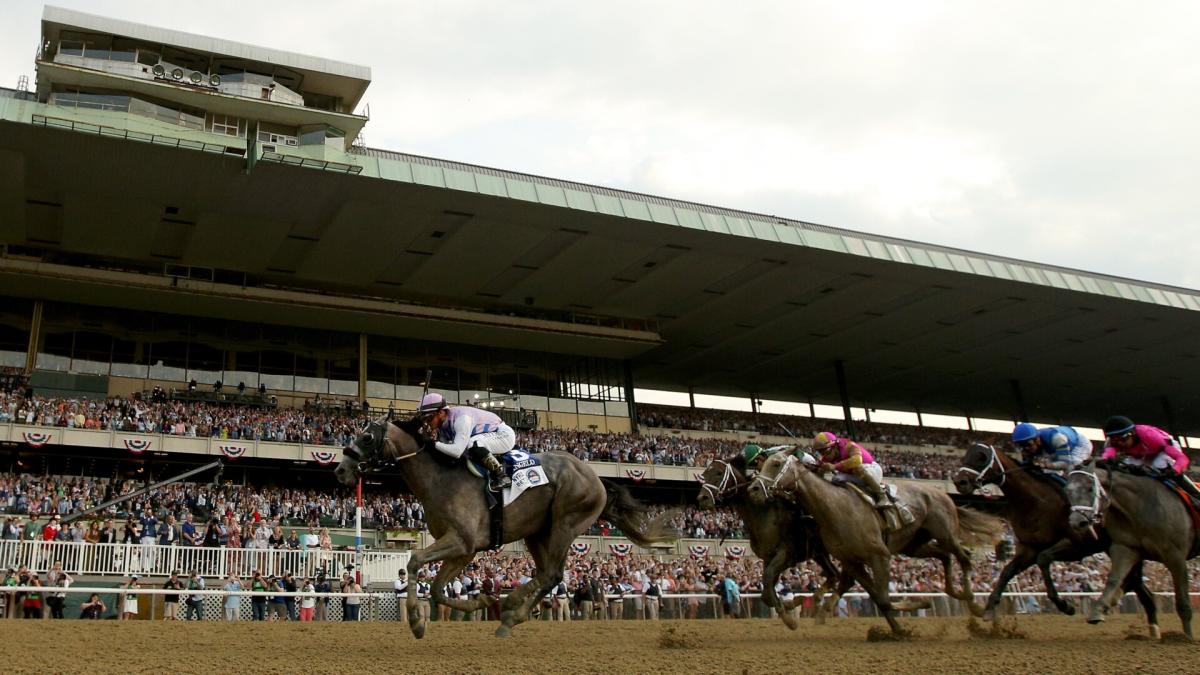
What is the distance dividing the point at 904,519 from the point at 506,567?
51.9ft

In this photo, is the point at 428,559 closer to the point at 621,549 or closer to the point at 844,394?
the point at 621,549

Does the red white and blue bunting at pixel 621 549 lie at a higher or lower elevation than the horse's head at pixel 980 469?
higher

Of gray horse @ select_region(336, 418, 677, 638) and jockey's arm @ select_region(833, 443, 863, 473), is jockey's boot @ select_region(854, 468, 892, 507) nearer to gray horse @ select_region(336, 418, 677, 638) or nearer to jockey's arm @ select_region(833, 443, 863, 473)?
jockey's arm @ select_region(833, 443, 863, 473)

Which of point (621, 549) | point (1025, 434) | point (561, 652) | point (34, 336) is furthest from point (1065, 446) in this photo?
point (34, 336)

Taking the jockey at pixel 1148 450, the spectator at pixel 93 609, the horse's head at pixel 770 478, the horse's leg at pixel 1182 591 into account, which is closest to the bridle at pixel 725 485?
the horse's head at pixel 770 478

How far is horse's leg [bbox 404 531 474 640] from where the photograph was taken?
9586mm

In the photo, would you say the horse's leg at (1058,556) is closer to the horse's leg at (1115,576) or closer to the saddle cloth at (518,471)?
the horse's leg at (1115,576)

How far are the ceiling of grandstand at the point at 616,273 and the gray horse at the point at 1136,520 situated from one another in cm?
2592

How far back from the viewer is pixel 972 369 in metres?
57.5

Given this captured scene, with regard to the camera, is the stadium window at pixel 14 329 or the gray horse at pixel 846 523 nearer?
the gray horse at pixel 846 523

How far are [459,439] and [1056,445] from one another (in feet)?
23.8

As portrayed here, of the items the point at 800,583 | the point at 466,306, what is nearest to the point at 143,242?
the point at 466,306

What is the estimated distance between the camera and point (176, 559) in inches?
914

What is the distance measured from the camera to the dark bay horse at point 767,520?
12.9m
